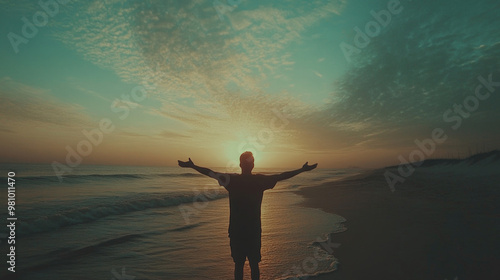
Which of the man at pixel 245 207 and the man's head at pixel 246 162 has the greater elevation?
the man's head at pixel 246 162

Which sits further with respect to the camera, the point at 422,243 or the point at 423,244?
the point at 422,243

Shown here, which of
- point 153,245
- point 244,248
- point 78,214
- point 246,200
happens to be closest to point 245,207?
point 246,200

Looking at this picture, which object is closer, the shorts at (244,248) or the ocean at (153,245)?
the shorts at (244,248)

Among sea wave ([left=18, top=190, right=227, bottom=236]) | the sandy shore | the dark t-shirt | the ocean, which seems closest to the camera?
the dark t-shirt

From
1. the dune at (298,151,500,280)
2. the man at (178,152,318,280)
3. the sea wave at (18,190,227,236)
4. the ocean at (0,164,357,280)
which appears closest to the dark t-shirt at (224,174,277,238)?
the man at (178,152,318,280)

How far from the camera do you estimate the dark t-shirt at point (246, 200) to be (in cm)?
436

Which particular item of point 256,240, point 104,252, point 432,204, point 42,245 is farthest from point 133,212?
point 432,204

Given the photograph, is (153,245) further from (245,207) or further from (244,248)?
(245,207)

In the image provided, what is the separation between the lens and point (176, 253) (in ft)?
25.7

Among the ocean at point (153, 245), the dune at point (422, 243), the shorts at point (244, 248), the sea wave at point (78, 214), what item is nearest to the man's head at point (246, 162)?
the shorts at point (244, 248)

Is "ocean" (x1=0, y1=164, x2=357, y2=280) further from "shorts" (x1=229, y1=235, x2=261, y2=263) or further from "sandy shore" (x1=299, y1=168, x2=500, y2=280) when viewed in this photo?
"shorts" (x1=229, y1=235, x2=261, y2=263)

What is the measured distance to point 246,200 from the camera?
4.41 m

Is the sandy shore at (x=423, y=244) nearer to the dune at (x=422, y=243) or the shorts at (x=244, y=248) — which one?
the dune at (x=422, y=243)

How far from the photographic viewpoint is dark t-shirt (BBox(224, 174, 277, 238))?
14.3 feet
